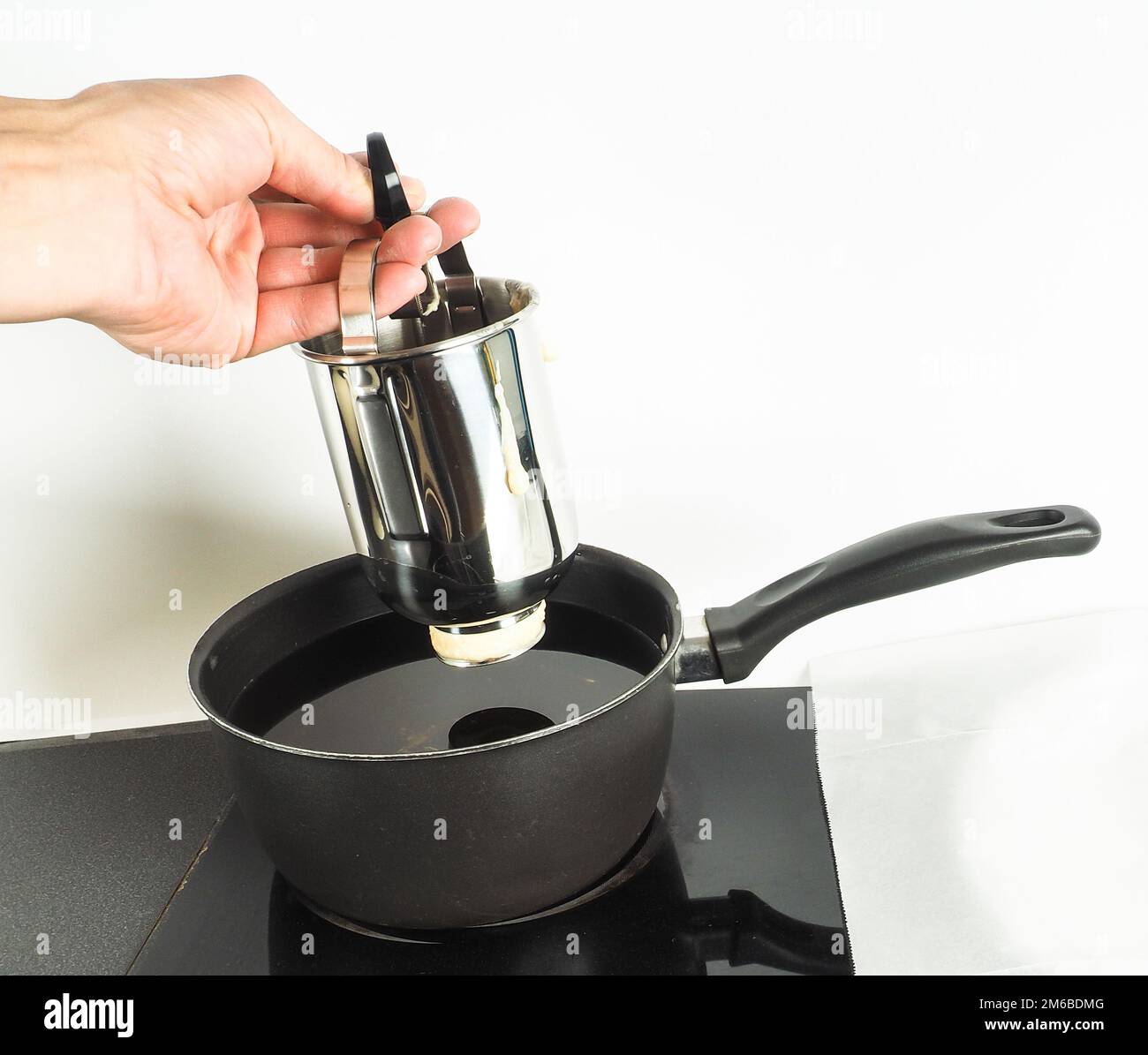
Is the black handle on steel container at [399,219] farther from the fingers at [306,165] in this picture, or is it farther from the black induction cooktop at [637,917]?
the black induction cooktop at [637,917]

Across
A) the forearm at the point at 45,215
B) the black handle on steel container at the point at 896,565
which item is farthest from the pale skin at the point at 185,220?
the black handle on steel container at the point at 896,565

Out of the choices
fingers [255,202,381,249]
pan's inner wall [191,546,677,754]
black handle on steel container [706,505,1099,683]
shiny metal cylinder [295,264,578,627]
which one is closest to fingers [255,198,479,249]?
fingers [255,202,381,249]

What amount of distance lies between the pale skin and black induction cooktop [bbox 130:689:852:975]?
1.08ft

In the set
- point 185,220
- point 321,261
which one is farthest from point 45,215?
point 321,261

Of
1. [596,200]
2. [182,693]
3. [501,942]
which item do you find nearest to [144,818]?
[182,693]

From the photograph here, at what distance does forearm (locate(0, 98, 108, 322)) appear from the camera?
53cm

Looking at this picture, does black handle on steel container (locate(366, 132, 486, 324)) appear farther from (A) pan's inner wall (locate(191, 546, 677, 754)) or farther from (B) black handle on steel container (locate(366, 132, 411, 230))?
(A) pan's inner wall (locate(191, 546, 677, 754))

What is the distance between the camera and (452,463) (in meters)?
0.57

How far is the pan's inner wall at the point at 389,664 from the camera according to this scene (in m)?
0.67

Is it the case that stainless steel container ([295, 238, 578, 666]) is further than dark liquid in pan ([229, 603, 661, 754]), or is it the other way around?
dark liquid in pan ([229, 603, 661, 754])

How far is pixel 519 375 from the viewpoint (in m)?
0.58

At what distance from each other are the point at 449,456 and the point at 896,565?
0.89ft

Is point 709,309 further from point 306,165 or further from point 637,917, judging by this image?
point 637,917

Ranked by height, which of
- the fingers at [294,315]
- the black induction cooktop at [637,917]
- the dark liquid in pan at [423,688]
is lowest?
the black induction cooktop at [637,917]
